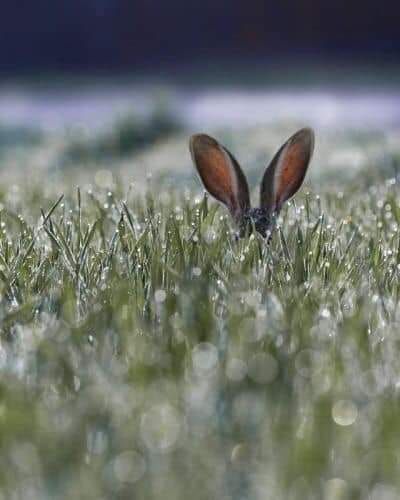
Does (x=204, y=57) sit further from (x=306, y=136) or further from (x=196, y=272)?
(x=196, y=272)

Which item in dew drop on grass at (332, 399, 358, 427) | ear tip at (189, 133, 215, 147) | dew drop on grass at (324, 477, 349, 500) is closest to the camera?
dew drop on grass at (324, 477, 349, 500)

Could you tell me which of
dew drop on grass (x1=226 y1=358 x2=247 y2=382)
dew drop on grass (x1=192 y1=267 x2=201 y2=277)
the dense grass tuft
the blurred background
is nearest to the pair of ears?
the dense grass tuft

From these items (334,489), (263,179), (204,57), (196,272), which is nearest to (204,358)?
(334,489)

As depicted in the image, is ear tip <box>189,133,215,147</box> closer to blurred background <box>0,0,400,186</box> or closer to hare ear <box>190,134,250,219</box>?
hare ear <box>190,134,250,219</box>

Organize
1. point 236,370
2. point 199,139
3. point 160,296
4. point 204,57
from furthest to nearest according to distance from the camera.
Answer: point 204,57 → point 199,139 → point 160,296 → point 236,370

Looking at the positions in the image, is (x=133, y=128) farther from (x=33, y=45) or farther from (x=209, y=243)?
(x=33, y=45)

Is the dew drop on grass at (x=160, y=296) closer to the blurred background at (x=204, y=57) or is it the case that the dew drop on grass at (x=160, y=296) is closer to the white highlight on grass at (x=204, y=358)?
the white highlight on grass at (x=204, y=358)

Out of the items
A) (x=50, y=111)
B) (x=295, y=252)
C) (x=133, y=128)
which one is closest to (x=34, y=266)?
(x=295, y=252)
